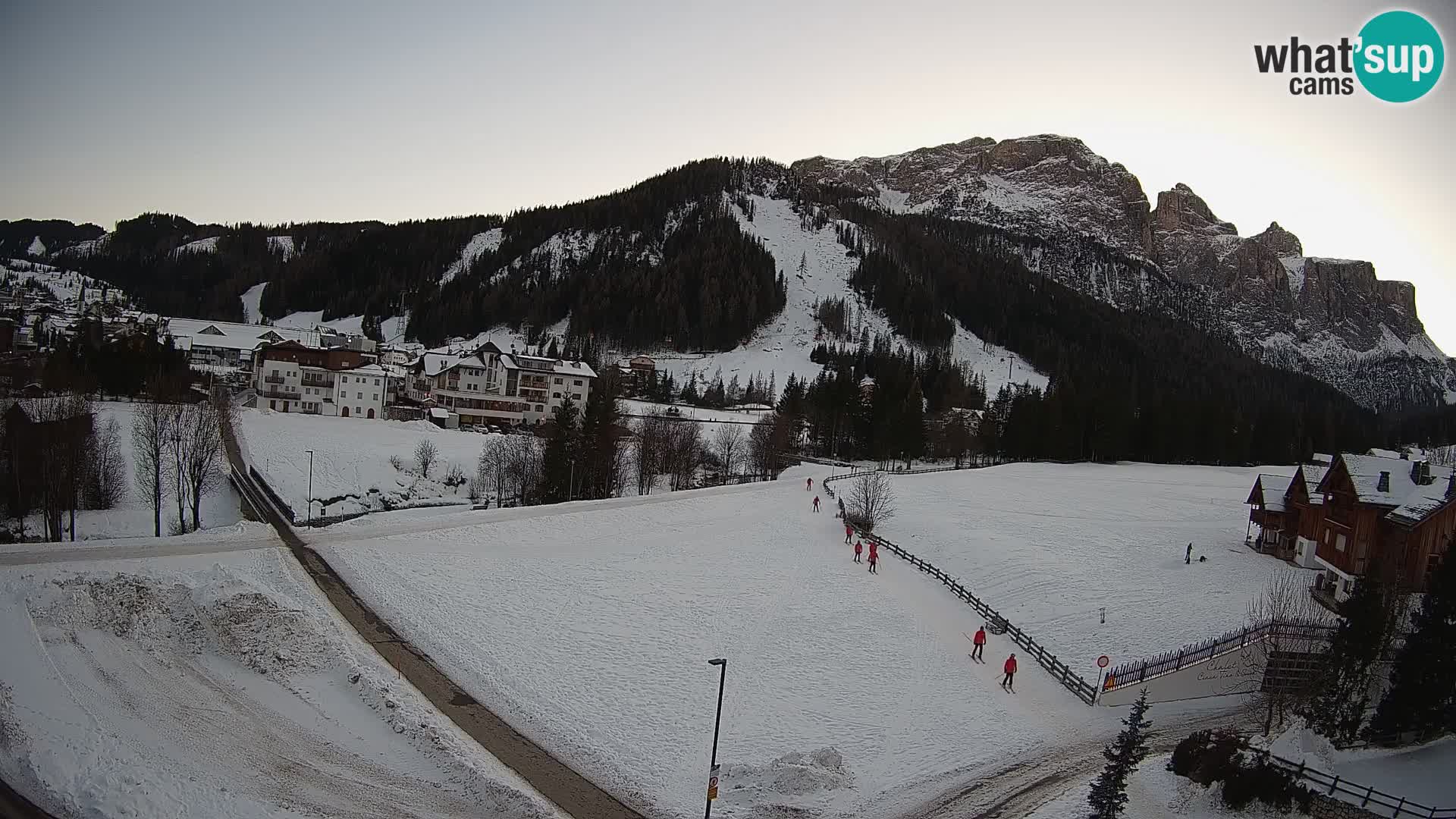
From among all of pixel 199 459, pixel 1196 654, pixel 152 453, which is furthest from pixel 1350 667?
pixel 152 453

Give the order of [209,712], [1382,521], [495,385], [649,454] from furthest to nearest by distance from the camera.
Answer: [495,385], [649,454], [1382,521], [209,712]

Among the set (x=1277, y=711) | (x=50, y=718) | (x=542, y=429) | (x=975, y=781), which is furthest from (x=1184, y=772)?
(x=542, y=429)

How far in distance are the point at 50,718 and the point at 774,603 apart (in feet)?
80.9

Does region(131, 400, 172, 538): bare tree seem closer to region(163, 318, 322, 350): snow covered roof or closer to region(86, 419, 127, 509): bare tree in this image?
region(86, 419, 127, 509): bare tree

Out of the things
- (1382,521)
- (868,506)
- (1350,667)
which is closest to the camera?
(1350,667)

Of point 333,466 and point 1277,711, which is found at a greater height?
point 333,466

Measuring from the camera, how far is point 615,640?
2980cm

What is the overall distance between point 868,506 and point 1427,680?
3001cm

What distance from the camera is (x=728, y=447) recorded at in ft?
268

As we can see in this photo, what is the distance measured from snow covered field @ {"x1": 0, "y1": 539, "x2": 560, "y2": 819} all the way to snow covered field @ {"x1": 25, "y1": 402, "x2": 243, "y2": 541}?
52.6ft

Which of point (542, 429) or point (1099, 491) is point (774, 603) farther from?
point (542, 429)

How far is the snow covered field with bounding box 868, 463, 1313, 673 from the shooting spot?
110 ft

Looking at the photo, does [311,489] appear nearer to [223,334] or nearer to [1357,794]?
[1357,794]

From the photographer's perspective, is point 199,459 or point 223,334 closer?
point 199,459
